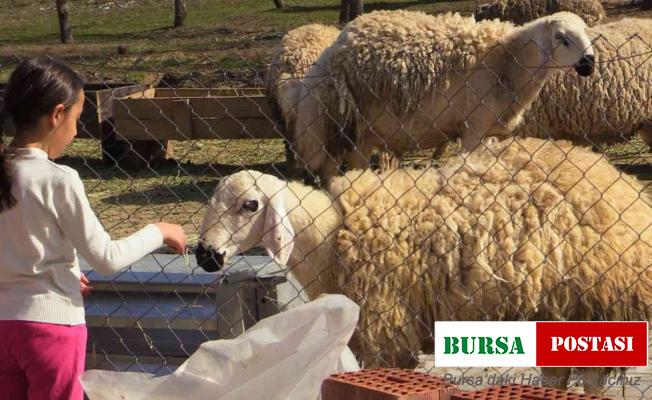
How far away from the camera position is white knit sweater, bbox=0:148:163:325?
10.3 ft

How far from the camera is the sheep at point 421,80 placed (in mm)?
8156

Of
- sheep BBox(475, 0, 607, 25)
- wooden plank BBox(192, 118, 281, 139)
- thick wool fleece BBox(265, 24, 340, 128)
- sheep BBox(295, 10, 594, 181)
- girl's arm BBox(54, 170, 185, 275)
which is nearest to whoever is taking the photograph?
girl's arm BBox(54, 170, 185, 275)

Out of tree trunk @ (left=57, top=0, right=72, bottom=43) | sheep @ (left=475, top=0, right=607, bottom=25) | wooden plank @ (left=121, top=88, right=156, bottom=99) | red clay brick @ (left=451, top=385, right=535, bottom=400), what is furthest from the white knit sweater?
tree trunk @ (left=57, top=0, right=72, bottom=43)

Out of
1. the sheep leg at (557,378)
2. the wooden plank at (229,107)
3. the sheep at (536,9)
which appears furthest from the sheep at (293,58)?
the sheep leg at (557,378)

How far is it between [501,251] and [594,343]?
56 cm

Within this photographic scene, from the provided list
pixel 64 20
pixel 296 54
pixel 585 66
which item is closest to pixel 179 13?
pixel 64 20

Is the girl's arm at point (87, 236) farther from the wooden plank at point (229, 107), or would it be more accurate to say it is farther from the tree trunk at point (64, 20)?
the tree trunk at point (64, 20)

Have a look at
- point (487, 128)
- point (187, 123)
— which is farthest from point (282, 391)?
point (187, 123)

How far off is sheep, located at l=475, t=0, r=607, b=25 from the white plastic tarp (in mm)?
13014

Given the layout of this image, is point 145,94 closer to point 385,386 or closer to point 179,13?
point 385,386

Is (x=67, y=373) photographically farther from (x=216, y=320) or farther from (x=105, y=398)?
(x=216, y=320)

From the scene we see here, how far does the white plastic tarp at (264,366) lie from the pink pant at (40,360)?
147 mm

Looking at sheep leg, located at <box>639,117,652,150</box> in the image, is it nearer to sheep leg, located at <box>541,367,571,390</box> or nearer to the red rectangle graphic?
sheep leg, located at <box>541,367,571,390</box>

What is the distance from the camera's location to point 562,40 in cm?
796
